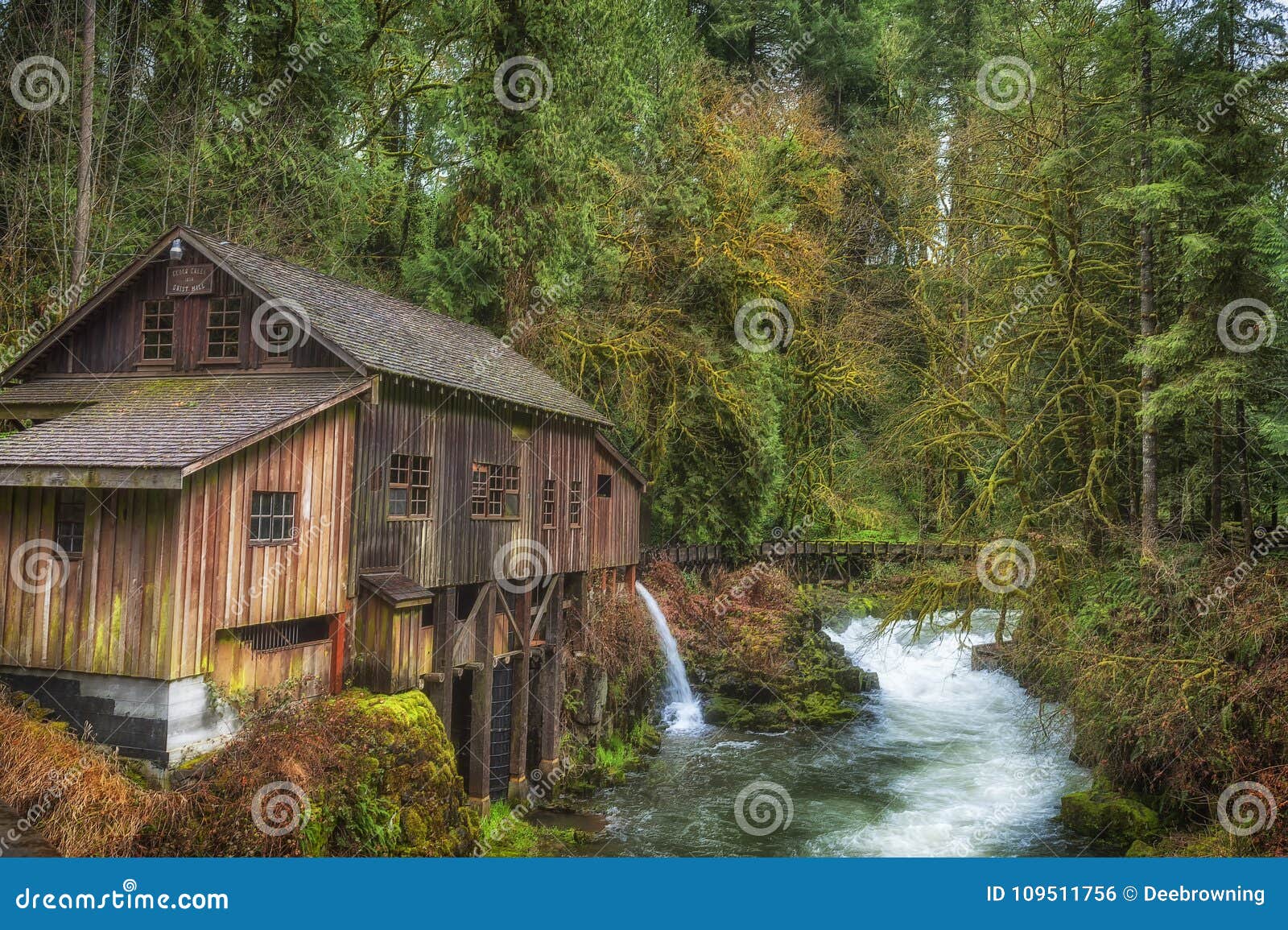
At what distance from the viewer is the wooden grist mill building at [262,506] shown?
33.9ft

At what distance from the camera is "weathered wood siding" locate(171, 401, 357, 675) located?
10328 millimetres

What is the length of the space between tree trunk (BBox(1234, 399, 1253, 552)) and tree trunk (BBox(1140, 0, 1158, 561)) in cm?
117

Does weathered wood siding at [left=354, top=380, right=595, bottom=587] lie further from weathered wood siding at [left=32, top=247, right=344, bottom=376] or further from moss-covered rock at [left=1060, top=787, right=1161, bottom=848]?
moss-covered rock at [left=1060, top=787, right=1161, bottom=848]

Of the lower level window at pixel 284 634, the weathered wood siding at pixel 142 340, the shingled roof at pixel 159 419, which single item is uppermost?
the weathered wood siding at pixel 142 340

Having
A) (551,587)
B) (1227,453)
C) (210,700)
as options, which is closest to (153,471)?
(210,700)

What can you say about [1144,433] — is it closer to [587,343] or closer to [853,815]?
[853,815]

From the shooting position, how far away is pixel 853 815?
1644cm

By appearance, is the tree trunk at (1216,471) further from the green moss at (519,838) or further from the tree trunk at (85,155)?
the tree trunk at (85,155)

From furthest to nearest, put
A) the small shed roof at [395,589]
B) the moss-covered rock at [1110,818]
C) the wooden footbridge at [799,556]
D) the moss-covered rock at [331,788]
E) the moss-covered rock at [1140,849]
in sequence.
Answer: the wooden footbridge at [799,556] < the moss-covered rock at [1110,818] < the moss-covered rock at [1140,849] < the small shed roof at [395,589] < the moss-covered rock at [331,788]

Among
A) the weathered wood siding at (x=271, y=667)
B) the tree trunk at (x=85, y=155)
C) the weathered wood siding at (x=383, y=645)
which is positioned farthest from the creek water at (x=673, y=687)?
the tree trunk at (x=85, y=155)

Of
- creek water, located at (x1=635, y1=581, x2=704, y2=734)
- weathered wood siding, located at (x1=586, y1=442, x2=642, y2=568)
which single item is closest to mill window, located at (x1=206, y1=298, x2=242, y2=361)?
weathered wood siding, located at (x1=586, y1=442, x2=642, y2=568)

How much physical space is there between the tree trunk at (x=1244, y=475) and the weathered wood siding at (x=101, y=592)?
47.1 feet

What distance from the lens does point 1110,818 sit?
47.7 feet

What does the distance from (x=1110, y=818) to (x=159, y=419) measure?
14.9 metres
